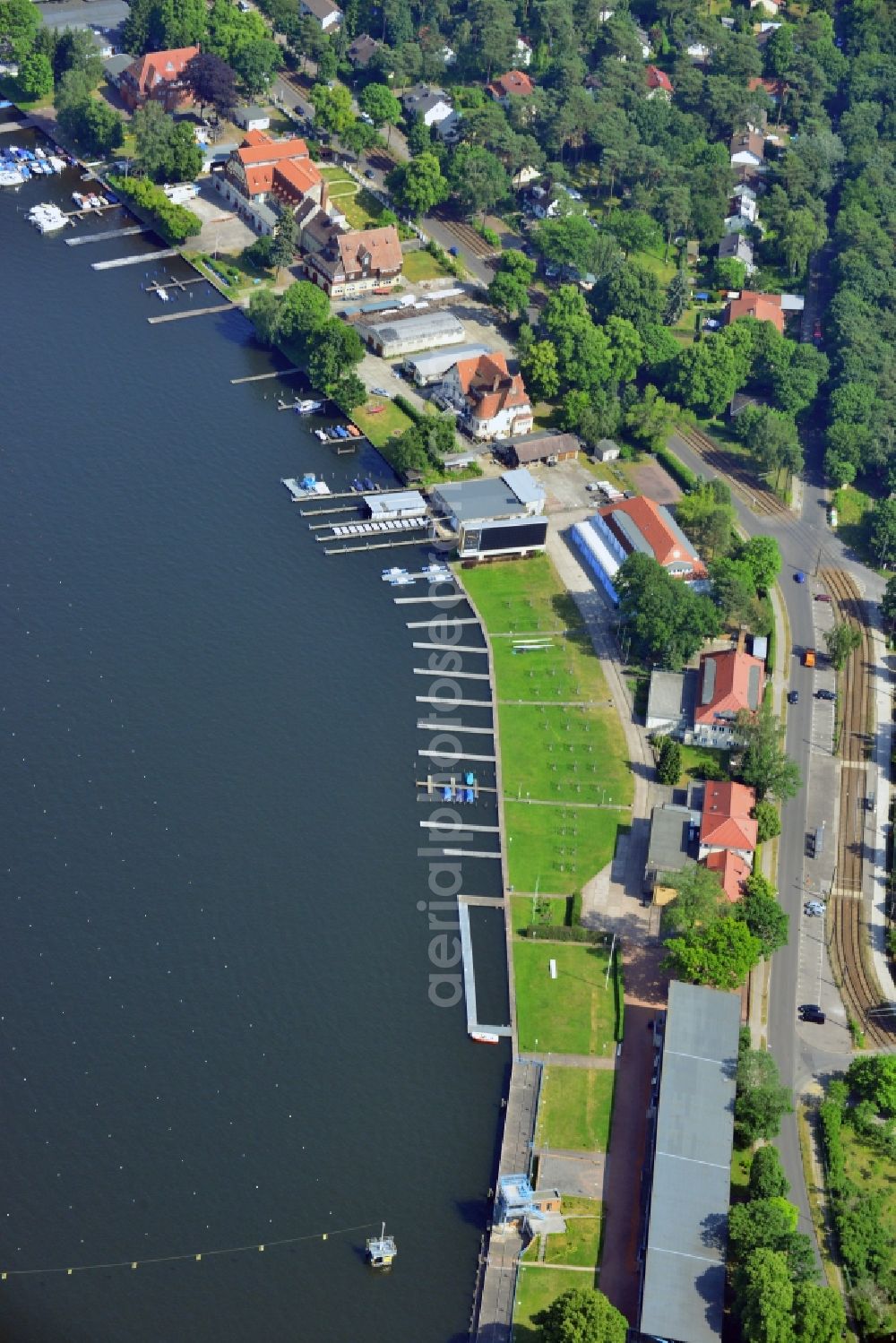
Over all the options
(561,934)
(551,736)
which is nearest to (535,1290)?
(561,934)

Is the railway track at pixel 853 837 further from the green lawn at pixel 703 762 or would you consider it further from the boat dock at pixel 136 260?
the boat dock at pixel 136 260

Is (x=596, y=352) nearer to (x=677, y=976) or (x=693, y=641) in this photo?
(x=693, y=641)

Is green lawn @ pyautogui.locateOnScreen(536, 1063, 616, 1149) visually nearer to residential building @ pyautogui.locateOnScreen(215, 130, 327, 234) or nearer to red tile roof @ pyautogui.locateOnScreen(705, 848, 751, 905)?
red tile roof @ pyautogui.locateOnScreen(705, 848, 751, 905)

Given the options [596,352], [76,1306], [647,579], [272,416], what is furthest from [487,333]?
[76,1306]

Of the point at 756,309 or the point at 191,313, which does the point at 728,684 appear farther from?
the point at 191,313

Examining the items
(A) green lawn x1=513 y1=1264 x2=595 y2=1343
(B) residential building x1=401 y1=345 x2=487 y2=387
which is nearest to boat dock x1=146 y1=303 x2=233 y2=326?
(B) residential building x1=401 y1=345 x2=487 y2=387

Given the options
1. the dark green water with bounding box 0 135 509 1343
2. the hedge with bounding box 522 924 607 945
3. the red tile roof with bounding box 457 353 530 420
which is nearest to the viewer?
the dark green water with bounding box 0 135 509 1343

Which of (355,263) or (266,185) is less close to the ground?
(266,185)

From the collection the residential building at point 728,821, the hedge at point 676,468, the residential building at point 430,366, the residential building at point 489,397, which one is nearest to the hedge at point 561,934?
the residential building at point 728,821
